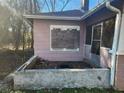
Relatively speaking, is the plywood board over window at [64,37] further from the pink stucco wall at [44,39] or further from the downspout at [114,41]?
the downspout at [114,41]

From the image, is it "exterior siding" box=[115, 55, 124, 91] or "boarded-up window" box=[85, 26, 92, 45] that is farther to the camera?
"boarded-up window" box=[85, 26, 92, 45]

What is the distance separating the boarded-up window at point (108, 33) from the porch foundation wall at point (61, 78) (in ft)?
3.67

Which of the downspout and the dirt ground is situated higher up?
the downspout

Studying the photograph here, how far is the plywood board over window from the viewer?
9.94m

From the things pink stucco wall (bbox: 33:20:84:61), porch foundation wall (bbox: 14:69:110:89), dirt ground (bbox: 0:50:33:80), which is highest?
pink stucco wall (bbox: 33:20:84:61)

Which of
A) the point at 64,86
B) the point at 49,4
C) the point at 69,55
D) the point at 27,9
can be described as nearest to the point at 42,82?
the point at 64,86

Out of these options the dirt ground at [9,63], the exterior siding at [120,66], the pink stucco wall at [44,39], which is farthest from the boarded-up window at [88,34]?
the dirt ground at [9,63]

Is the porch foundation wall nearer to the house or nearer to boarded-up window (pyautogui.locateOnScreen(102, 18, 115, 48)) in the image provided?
A: the house

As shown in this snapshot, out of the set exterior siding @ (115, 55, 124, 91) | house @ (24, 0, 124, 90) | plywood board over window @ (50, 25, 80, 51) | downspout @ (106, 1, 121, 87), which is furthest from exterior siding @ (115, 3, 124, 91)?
plywood board over window @ (50, 25, 80, 51)

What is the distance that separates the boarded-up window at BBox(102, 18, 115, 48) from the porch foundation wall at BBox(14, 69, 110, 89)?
44.1 inches

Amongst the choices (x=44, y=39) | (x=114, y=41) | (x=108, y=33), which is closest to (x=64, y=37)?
(x=44, y=39)

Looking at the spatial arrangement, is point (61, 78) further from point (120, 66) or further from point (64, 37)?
point (64, 37)

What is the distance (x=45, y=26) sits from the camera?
984 cm

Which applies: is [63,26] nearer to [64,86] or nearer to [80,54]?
[80,54]
